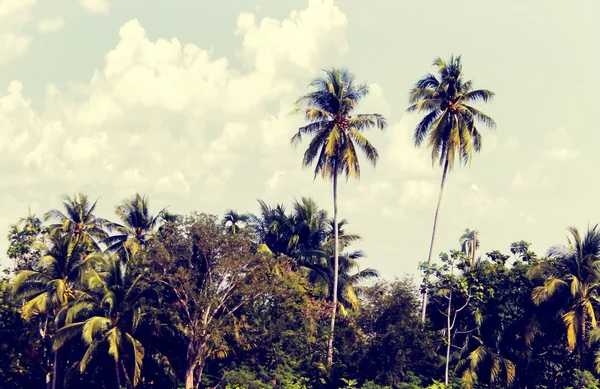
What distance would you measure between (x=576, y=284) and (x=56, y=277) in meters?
26.7

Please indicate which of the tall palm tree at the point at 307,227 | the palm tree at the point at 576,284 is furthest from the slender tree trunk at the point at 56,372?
the palm tree at the point at 576,284

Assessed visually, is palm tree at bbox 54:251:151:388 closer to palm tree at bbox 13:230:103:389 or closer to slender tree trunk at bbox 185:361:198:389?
palm tree at bbox 13:230:103:389

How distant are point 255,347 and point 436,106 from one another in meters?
16.7

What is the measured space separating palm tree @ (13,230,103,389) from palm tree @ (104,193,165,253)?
35.5 feet

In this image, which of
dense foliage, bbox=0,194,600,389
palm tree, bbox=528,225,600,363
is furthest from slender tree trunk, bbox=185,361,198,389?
palm tree, bbox=528,225,600,363

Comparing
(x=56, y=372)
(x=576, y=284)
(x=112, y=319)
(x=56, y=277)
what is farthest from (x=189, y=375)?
(x=576, y=284)

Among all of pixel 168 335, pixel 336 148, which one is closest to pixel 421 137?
pixel 336 148

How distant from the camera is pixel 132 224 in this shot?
1957 inches

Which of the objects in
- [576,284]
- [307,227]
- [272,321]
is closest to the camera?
[576,284]

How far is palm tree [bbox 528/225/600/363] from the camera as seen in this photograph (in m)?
33.8

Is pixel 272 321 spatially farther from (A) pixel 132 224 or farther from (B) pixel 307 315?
(A) pixel 132 224

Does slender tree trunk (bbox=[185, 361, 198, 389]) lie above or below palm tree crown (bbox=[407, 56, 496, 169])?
below

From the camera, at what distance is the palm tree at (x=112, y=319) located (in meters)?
34.4

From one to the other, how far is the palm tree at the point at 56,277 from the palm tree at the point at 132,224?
1082cm
